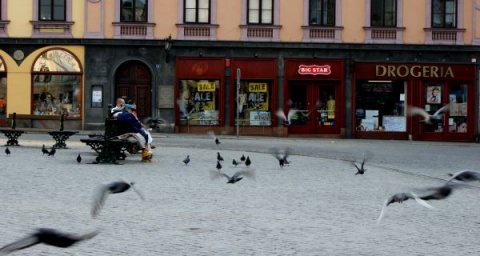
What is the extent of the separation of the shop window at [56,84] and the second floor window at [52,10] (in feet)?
4.69

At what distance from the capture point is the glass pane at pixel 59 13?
1403 inches

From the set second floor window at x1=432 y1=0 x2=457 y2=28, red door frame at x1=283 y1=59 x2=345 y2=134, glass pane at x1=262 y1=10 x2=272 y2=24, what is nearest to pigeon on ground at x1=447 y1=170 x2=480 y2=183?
red door frame at x1=283 y1=59 x2=345 y2=134

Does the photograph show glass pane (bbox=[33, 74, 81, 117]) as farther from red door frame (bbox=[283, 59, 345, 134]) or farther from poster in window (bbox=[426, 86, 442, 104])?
poster in window (bbox=[426, 86, 442, 104])

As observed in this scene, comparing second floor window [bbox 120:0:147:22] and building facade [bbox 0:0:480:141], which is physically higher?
second floor window [bbox 120:0:147:22]

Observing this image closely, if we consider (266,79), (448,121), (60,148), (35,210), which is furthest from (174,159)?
(448,121)

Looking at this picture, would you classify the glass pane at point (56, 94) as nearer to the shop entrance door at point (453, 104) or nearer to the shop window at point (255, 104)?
the shop window at point (255, 104)

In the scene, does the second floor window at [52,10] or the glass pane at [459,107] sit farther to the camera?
the glass pane at [459,107]

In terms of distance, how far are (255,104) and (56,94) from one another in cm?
856

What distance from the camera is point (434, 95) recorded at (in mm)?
36125

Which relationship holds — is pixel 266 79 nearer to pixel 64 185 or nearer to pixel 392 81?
pixel 392 81

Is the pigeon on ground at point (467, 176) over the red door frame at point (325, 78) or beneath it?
beneath

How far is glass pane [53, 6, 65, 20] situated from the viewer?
1403 inches

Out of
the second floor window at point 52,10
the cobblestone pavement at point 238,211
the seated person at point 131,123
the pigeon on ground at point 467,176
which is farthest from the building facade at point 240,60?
the pigeon on ground at point 467,176

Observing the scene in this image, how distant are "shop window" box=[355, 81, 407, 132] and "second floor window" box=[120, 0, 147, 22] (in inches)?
383
